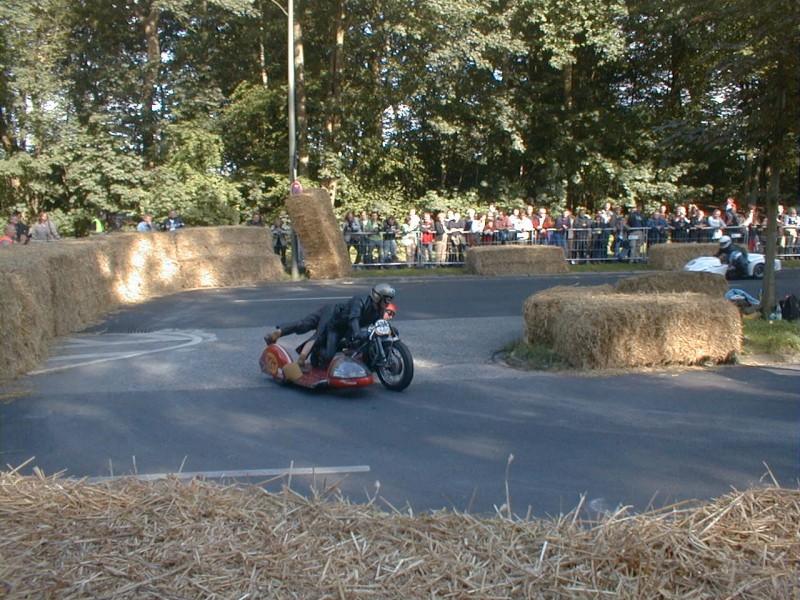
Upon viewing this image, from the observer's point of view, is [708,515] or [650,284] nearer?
[708,515]

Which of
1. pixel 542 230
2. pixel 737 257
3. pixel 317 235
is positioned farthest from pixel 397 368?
pixel 542 230

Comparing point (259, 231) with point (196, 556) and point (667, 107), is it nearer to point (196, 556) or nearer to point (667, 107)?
point (667, 107)

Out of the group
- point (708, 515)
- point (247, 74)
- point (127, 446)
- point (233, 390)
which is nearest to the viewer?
point (708, 515)

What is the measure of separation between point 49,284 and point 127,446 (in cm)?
661

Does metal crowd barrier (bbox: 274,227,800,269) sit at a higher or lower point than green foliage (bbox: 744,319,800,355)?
higher

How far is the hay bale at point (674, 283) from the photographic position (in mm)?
13219

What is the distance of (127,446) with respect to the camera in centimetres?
718

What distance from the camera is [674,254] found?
23375 millimetres

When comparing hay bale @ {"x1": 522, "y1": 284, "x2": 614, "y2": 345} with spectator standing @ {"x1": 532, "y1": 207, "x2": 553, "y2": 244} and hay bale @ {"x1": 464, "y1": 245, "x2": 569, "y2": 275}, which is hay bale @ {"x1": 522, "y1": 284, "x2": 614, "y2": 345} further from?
spectator standing @ {"x1": 532, "y1": 207, "x2": 553, "y2": 244}

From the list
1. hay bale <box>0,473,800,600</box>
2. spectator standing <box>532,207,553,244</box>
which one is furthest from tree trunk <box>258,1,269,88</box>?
hay bale <box>0,473,800,600</box>

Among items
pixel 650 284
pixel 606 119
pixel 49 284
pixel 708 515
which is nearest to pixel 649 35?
pixel 606 119

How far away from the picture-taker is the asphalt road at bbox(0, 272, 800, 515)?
19.6 ft

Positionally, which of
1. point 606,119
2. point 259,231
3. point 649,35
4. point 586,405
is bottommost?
point 586,405

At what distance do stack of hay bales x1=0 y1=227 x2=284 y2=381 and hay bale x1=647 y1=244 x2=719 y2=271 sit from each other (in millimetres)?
10445
